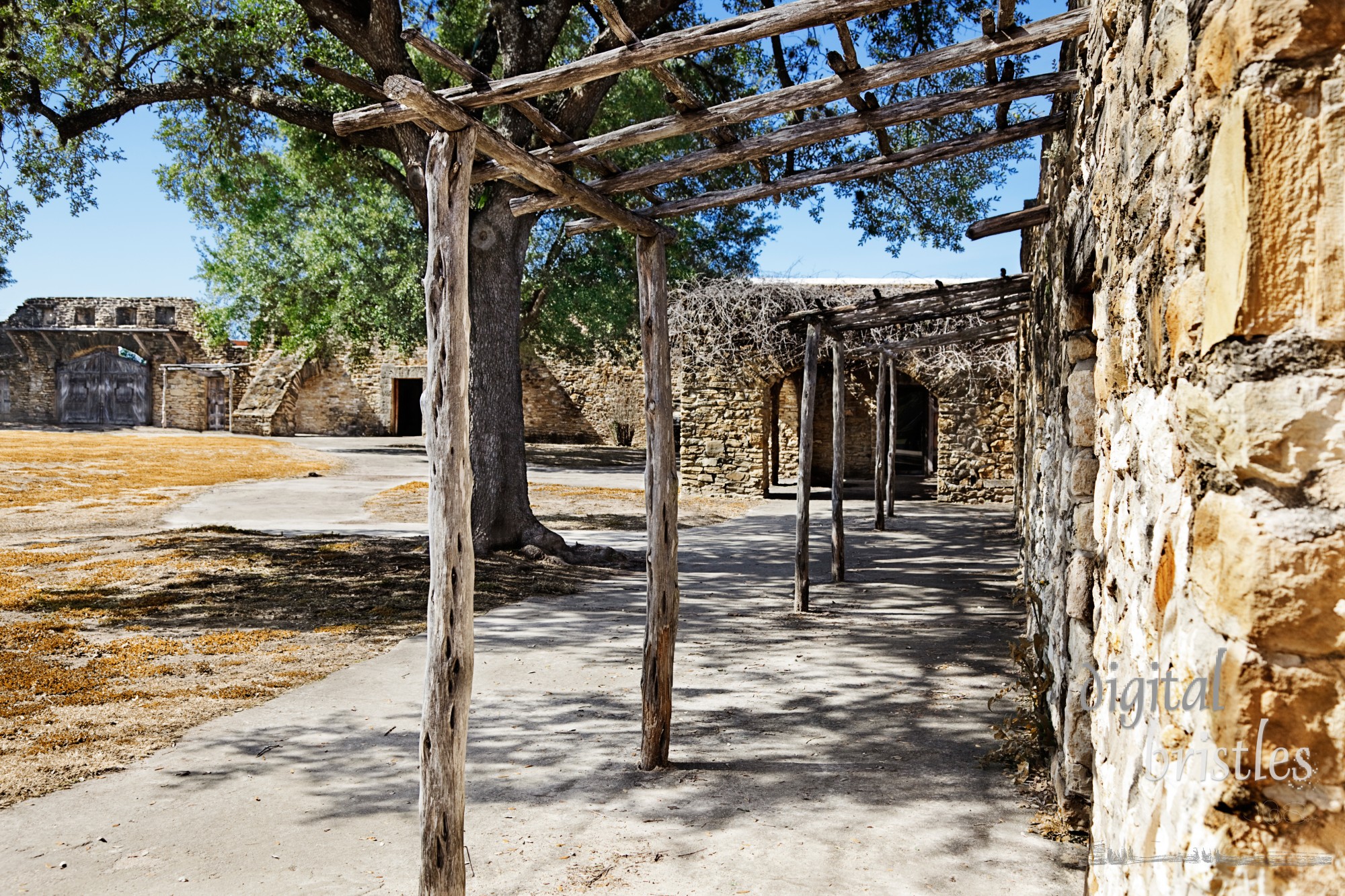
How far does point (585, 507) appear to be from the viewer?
49.2 feet

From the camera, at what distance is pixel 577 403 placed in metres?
28.8

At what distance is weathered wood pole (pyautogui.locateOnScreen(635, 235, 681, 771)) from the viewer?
4.14 metres

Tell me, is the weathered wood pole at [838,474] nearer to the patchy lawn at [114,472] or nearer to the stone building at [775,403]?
the stone building at [775,403]

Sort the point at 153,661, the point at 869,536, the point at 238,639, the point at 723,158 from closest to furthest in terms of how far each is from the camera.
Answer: the point at 723,158, the point at 153,661, the point at 238,639, the point at 869,536

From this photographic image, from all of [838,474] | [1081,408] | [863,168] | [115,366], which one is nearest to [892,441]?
[838,474]

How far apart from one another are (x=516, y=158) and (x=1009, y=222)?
3.00 meters

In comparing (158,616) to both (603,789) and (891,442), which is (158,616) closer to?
(603,789)

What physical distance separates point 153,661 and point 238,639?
68 centimetres

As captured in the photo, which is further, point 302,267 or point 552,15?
point 302,267

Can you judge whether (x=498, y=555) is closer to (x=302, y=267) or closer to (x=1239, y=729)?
(x=1239, y=729)

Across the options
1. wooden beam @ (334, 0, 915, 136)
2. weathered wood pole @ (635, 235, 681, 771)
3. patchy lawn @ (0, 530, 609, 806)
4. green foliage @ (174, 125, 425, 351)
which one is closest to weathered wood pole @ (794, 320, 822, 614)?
patchy lawn @ (0, 530, 609, 806)

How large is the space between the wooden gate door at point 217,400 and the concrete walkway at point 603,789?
99.0 feet

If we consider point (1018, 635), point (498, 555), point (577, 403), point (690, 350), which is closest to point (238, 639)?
point (498, 555)

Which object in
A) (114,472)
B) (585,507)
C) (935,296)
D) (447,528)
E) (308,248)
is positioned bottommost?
(585,507)
